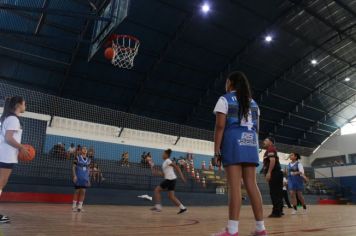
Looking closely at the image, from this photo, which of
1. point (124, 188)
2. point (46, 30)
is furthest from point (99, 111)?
point (46, 30)

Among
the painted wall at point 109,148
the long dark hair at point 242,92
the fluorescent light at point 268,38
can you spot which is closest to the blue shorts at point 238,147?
the long dark hair at point 242,92

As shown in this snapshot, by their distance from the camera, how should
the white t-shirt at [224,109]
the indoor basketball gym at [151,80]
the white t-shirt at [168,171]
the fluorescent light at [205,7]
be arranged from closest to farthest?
the white t-shirt at [224,109] < the white t-shirt at [168,171] < the indoor basketball gym at [151,80] < the fluorescent light at [205,7]

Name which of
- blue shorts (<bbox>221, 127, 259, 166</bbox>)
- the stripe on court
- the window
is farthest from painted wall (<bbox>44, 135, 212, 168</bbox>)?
the window

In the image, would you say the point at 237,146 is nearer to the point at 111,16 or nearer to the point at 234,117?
the point at 234,117

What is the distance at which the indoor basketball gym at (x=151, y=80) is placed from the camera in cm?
1487

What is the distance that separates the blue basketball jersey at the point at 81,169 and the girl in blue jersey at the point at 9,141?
12.6ft

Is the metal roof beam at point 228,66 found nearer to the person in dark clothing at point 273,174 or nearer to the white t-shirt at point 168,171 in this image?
the white t-shirt at point 168,171

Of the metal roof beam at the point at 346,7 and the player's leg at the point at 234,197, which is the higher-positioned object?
the metal roof beam at the point at 346,7

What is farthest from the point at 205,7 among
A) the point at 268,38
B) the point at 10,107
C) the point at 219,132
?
the point at 219,132

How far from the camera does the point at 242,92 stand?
3744 mm

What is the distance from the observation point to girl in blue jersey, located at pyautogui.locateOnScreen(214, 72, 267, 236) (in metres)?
3.48

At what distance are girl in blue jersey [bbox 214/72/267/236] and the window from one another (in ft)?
115

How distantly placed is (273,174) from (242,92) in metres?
5.28

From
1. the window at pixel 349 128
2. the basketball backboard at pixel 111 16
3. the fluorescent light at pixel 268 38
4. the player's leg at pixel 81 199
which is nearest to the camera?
the player's leg at pixel 81 199
